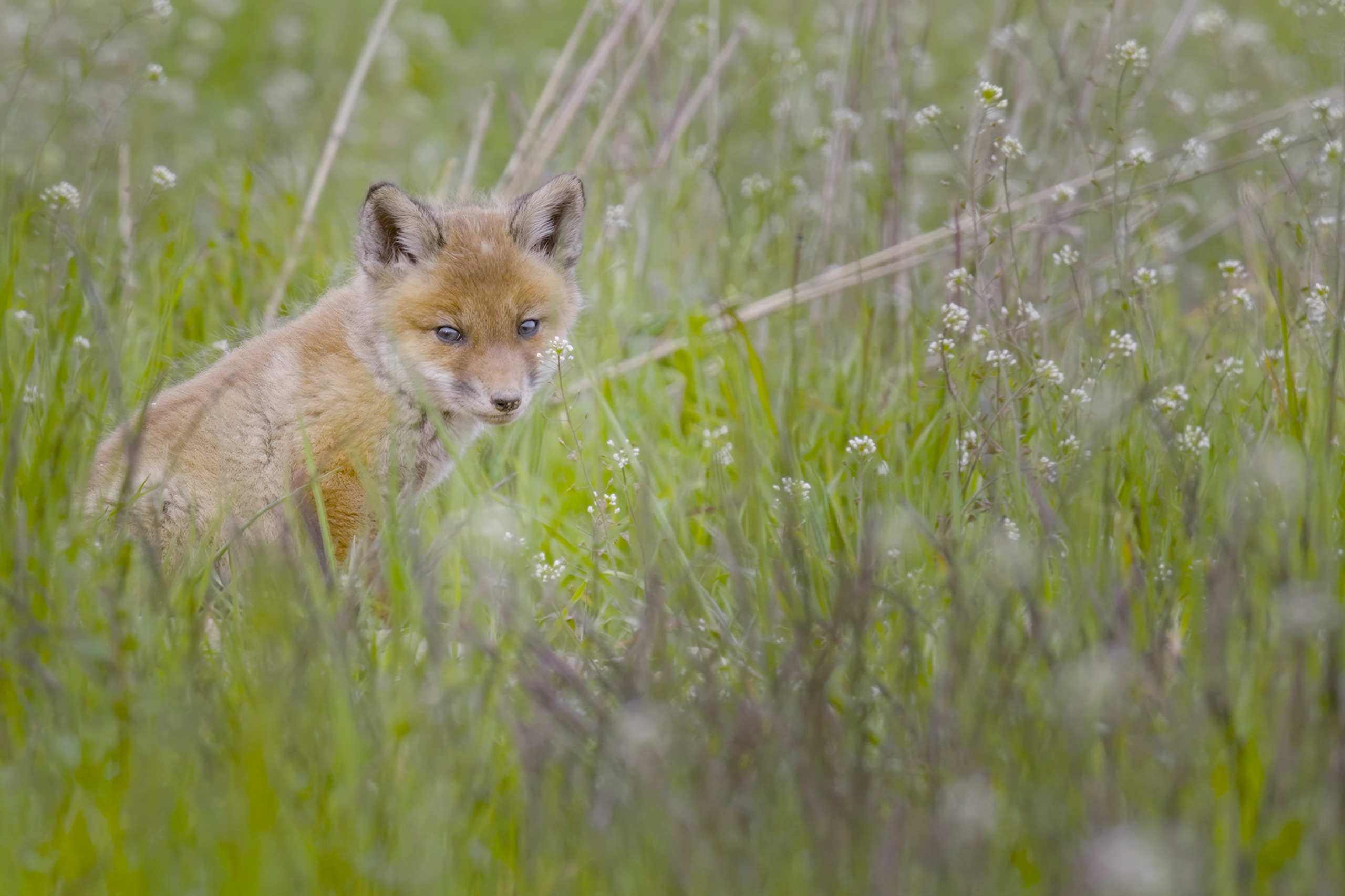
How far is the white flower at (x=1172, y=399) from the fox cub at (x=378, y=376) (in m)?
1.94

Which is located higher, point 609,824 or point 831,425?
point 831,425

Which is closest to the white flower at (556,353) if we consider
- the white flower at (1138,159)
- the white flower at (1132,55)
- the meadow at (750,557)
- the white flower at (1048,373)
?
the meadow at (750,557)

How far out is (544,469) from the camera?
14.6ft

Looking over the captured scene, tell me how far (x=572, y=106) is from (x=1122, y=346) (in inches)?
111

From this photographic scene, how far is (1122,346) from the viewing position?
3.69m

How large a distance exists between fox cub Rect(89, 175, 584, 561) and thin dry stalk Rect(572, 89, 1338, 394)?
402mm

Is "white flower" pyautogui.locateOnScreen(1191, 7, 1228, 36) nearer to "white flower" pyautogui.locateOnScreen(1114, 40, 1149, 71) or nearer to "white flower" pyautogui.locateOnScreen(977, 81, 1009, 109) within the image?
"white flower" pyautogui.locateOnScreen(1114, 40, 1149, 71)

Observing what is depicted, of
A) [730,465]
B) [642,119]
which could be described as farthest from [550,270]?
[642,119]

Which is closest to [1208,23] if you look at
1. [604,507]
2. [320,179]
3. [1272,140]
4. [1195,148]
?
[1195,148]

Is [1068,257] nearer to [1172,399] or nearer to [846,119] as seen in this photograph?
[1172,399]

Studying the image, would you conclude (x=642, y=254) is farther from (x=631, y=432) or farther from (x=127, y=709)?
(x=127, y=709)

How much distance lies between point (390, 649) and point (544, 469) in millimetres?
1913

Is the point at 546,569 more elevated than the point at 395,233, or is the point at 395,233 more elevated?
the point at 395,233

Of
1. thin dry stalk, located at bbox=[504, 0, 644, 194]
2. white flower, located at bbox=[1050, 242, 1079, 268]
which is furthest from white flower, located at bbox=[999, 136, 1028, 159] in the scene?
thin dry stalk, located at bbox=[504, 0, 644, 194]
